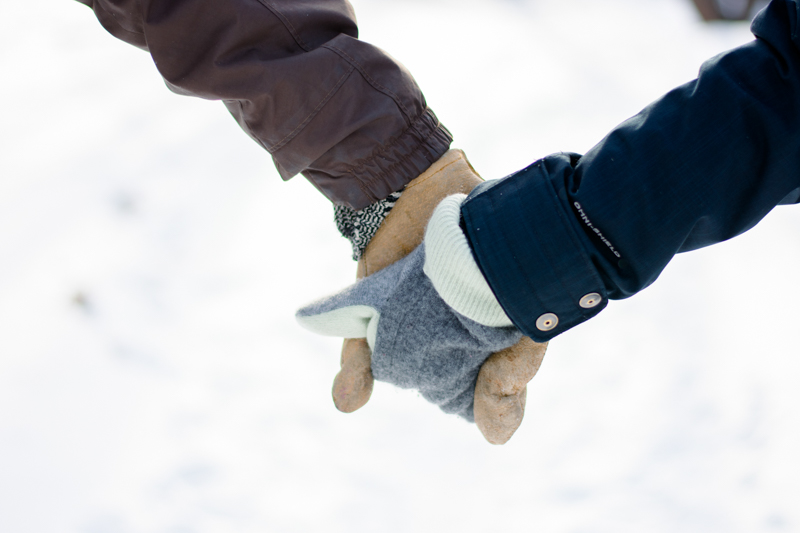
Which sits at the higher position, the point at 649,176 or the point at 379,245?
the point at 649,176

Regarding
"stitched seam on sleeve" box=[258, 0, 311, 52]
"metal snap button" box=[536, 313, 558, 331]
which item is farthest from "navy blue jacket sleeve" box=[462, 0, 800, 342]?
"stitched seam on sleeve" box=[258, 0, 311, 52]

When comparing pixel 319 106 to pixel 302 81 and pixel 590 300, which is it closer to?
pixel 302 81

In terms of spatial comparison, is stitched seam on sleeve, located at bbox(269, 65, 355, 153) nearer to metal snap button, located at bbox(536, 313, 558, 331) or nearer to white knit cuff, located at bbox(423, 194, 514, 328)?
white knit cuff, located at bbox(423, 194, 514, 328)

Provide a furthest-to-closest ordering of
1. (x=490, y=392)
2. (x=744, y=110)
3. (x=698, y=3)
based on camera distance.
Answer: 1. (x=698, y=3)
2. (x=490, y=392)
3. (x=744, y=110)

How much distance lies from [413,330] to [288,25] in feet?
1.25

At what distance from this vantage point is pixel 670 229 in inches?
18.2

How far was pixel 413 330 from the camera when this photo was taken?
585 mm

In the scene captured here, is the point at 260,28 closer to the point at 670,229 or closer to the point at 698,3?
the point at 670,229

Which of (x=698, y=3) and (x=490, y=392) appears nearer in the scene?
(x=490, y=392)

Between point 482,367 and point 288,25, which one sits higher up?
point 288,25

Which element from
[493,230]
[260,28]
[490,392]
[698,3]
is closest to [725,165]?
[493,230]

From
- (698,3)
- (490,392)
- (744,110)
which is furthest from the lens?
(698,3)

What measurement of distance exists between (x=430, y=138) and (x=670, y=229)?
0.30m

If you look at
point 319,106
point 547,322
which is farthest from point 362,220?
point 547,322
